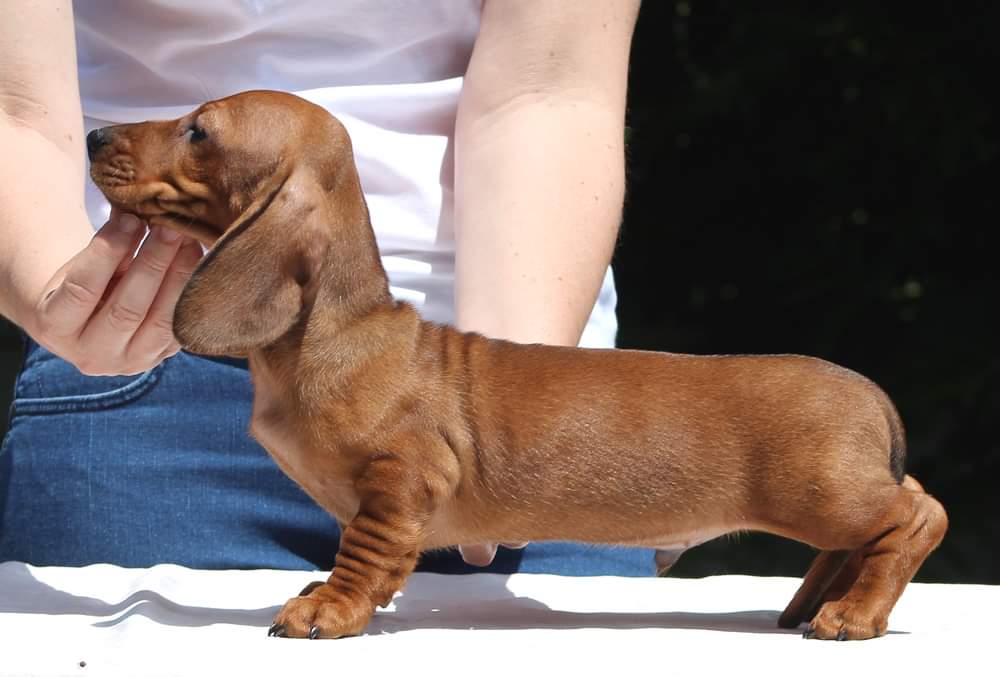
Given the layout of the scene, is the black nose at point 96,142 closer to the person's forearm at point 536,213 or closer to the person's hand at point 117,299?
the person's hand at point 117,299


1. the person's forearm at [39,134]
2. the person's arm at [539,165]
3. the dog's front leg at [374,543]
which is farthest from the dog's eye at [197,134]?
the person's arm at [539,165]

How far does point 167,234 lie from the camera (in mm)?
1848

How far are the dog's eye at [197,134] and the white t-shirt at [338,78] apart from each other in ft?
2.60

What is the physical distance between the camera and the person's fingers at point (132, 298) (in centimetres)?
187

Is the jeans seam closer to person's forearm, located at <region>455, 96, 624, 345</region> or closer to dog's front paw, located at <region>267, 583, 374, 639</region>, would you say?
person's forearm, located at <region>455, 96, 624, 345</region>

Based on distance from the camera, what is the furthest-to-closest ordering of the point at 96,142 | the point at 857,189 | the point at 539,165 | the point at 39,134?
the point at 857,189 < the point at 539,165 < the point at 39,134 < the point at 96,142

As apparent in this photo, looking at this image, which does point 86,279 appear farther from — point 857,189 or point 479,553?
point 857,189

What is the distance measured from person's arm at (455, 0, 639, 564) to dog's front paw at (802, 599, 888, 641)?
70cm

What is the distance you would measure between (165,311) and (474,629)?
0.60 metres

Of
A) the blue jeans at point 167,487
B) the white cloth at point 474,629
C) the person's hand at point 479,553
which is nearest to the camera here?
the white cloth at point 474,629

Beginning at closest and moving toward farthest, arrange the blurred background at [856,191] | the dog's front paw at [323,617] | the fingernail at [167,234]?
1. the dog's front paw at [323,617]
2. the fingernail at [167,234]
3. the blurred background at [856,191]

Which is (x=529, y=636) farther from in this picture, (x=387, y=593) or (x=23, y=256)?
(x=23, y=256)

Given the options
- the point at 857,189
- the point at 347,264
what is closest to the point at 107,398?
the point at 347,264

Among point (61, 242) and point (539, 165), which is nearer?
point (61, 242)
